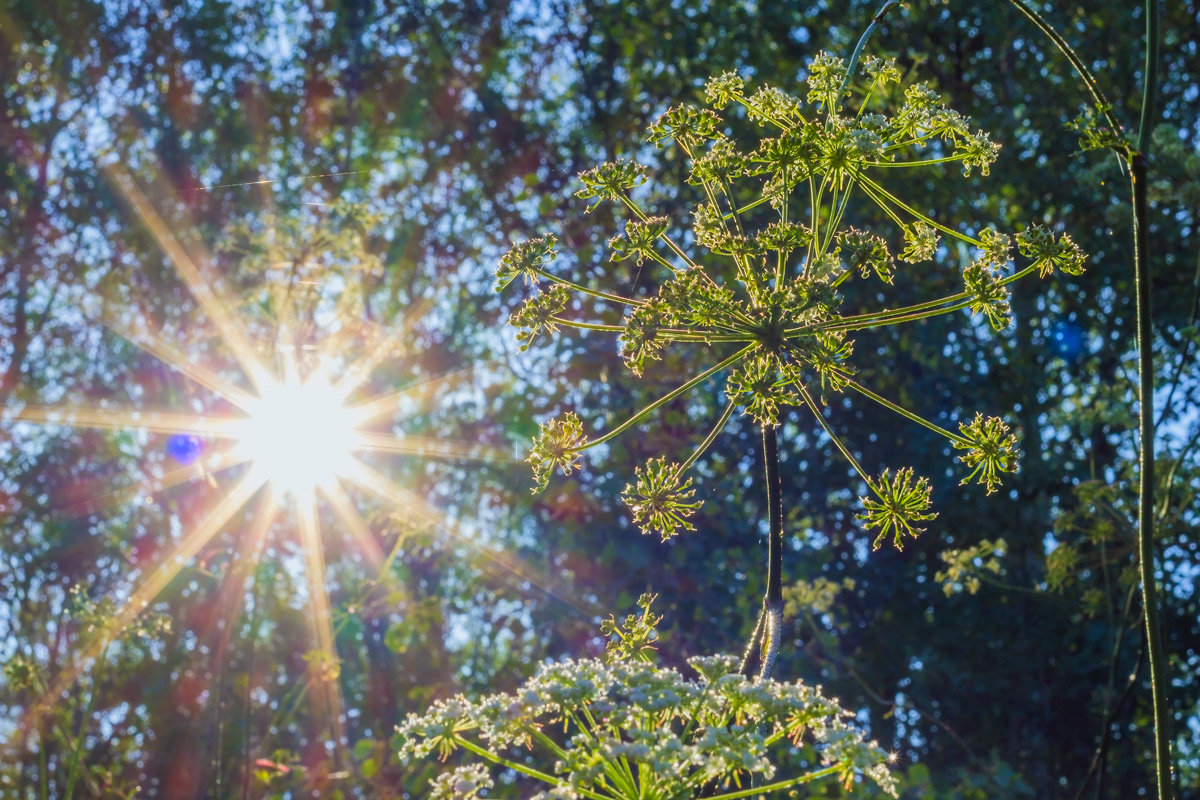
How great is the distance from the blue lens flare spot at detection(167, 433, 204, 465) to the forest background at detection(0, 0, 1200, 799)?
4 cm

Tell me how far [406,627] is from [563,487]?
4.89ft

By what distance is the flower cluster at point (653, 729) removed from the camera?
1597 millimetres

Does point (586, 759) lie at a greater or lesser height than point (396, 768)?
lesser

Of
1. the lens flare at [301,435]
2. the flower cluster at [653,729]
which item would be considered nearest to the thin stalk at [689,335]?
the flower cluster at [653,729]

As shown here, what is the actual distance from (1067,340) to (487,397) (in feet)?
14.9

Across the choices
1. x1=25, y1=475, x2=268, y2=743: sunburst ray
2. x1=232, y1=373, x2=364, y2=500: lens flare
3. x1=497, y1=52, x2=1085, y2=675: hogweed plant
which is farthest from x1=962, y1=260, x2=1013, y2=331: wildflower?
x1=25, y1=475, x2=268, y2=743: sunburst ray

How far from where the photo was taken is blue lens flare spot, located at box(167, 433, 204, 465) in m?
9.73

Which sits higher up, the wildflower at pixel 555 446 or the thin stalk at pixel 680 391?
the wildflower at pixel 555 446

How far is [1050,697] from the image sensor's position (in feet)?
24.1

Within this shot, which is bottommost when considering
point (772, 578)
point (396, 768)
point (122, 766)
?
point (772, 578)

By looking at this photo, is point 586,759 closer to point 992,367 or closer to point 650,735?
point 650,735

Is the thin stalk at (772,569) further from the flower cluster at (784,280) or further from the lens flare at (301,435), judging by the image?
the lens flare at (301,435)

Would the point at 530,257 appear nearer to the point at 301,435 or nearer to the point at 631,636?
the point at 631,636

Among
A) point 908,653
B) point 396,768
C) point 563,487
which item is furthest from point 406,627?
point 908,653
